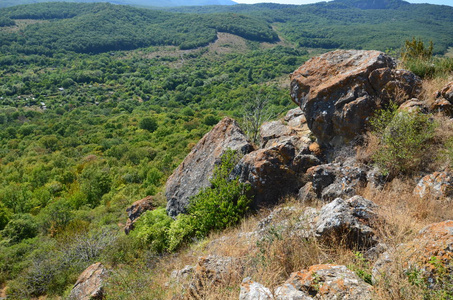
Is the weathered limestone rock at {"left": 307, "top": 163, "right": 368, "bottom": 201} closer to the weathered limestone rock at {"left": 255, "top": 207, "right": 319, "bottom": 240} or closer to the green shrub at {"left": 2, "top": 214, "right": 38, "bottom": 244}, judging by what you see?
the weathered limestone rock at {"left": 255, "top": 207, "right": 319, "bottom": 240}

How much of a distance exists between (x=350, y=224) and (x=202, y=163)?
6.20 meters

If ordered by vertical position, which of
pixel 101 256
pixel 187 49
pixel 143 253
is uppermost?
pixel 187 49

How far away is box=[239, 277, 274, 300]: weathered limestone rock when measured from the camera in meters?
3.56

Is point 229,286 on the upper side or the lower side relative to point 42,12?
lower

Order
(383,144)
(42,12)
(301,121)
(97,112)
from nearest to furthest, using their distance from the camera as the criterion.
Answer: (383,144) < (301,121) < (97,112) < (42,12)

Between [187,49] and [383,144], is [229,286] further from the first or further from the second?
[187,49]

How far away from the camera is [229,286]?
4.21 meters

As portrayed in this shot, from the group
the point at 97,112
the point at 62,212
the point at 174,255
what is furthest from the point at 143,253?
the point at 97,112

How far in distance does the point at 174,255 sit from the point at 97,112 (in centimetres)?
7240

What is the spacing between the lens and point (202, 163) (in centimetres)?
982

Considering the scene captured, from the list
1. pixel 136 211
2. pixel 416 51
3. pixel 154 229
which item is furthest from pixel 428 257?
pixel 136 211

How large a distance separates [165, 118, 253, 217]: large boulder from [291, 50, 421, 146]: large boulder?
2386mm

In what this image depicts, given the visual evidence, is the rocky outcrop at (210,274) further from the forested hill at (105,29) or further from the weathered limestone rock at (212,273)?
the forested hill at (105,29)

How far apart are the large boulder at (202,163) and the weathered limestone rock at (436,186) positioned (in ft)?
15.2
